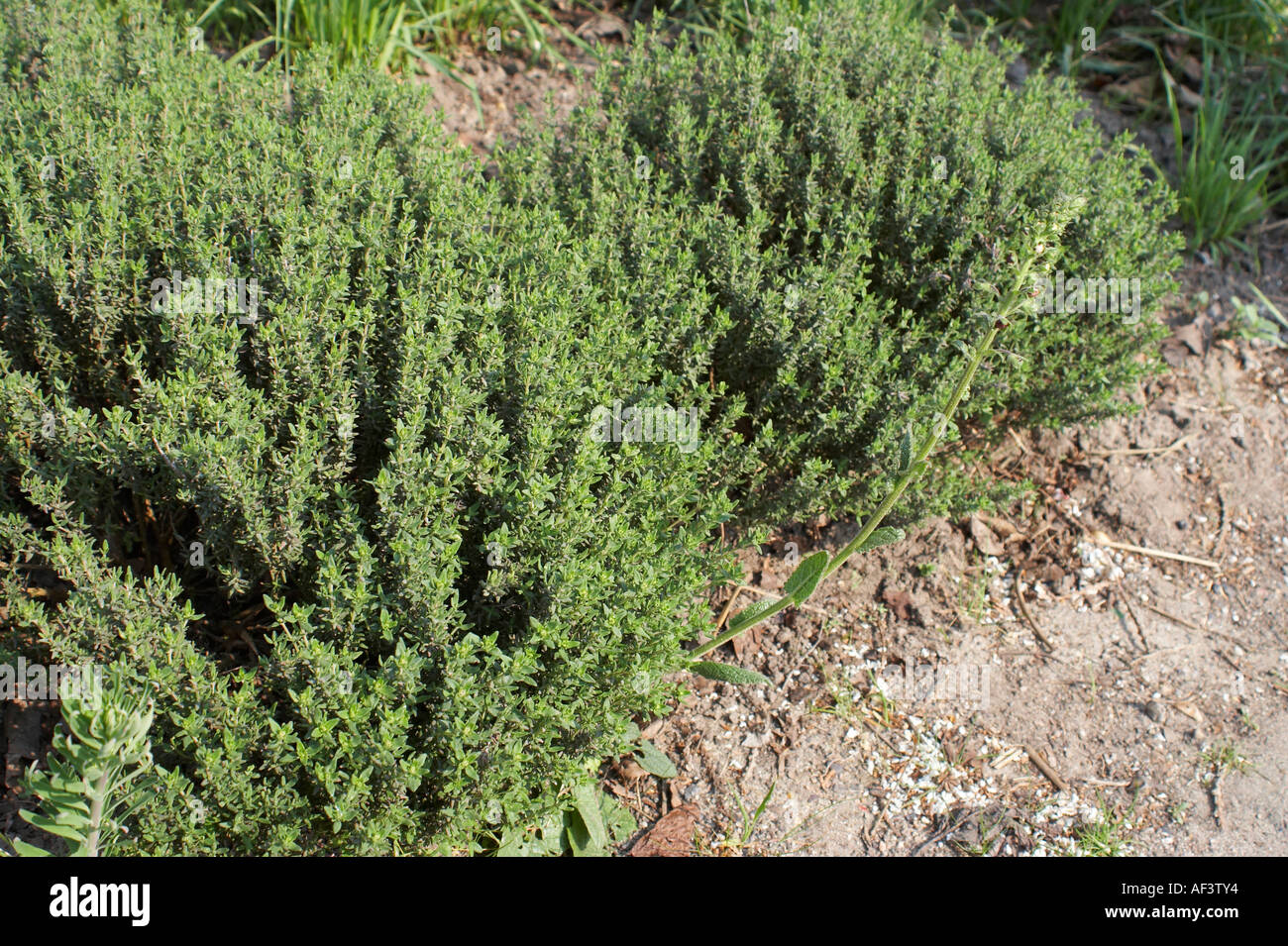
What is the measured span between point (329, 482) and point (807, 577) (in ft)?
4.41

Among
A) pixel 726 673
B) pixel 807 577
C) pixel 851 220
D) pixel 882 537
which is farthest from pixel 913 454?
pixel 851 220

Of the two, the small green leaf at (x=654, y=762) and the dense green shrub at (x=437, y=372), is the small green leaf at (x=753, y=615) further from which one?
the small green leaf at (x=654, y=762)

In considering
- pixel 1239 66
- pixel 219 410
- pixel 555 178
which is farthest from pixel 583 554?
pixel 1239 66

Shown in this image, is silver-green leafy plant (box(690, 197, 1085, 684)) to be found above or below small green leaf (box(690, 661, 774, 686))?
above

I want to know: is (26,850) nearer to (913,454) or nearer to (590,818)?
(590,818)

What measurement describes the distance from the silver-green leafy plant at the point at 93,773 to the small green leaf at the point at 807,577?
5.22 feet

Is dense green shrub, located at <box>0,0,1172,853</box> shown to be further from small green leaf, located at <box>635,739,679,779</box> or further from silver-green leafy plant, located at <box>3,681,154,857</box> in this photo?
small green leaf, located at <box>635,739,679,779</box>

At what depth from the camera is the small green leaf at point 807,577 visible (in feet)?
8.65

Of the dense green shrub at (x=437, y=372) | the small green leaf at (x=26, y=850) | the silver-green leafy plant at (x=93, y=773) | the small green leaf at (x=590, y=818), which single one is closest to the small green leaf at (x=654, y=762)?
the small green leaf at (x=590, y=818)

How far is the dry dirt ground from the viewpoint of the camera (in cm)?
310

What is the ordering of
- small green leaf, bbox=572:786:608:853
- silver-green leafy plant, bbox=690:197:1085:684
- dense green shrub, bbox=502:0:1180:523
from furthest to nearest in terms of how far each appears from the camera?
dense green shrub, bbox=502:0:1180:523
small green leaf, bbox=572:786:608:853
silver-green leafy plant, bbox=690:197:1085:684

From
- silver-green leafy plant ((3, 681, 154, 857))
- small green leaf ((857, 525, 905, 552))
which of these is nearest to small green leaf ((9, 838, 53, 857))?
silver-green leafy plant ((3, 681, 154, 857))

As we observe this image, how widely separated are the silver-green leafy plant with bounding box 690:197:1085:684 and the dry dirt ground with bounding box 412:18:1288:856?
468 millimetres

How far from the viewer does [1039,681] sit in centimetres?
353
